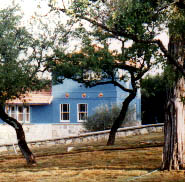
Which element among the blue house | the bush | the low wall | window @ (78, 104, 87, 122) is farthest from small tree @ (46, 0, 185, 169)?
window @ (78, 104, 87, 122)

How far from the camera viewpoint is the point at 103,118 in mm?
26375

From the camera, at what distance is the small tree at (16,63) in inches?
572

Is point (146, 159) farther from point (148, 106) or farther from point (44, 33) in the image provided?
point (148, 106)

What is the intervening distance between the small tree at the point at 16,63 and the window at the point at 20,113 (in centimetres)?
1791

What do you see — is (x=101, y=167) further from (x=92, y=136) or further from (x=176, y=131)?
(x=92, y=136)

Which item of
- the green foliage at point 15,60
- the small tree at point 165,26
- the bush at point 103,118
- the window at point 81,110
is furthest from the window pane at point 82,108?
the small tree at point 165,26

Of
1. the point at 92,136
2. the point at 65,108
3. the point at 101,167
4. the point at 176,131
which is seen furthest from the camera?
the point at 65,108

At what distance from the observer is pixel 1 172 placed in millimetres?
14516

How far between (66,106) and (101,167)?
65.2ft

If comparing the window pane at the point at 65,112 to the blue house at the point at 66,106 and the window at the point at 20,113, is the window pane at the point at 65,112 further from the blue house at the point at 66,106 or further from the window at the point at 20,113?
the window at the point at 20,113

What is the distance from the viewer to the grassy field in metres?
11.4

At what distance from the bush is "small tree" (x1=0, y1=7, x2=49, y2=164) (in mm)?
10558

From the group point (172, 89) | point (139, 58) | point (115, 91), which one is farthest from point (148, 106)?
point (172, 89)

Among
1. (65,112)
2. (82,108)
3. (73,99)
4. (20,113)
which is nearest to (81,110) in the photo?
(82,108)
